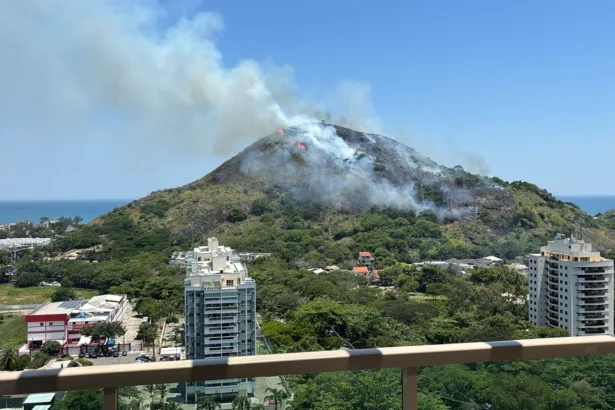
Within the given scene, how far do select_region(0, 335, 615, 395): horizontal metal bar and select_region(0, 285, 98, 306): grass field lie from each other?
15.7 metres

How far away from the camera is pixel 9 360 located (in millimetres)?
8016

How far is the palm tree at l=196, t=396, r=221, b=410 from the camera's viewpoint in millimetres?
1009

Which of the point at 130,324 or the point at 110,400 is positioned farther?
the point at 130,324

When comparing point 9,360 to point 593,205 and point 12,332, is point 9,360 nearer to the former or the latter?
point 12,332

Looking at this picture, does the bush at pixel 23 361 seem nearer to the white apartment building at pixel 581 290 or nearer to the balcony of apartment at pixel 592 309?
the white apartment building at pixel 581 290

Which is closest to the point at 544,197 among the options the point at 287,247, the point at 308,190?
the point at 308,190

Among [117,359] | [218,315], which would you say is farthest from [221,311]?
[117,359]

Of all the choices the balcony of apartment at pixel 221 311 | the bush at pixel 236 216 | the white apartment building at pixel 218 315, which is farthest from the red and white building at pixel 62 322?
the bush at pixel 236 216

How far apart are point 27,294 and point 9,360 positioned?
8.91 m

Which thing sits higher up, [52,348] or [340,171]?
[340,171]

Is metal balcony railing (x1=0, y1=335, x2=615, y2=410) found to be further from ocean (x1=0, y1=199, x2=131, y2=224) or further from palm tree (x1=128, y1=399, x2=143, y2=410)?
ocean (x1=0, y1=199, x2=131, y2=224)

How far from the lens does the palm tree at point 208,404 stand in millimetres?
1009

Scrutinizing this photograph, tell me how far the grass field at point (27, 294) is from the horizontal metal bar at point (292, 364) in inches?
617

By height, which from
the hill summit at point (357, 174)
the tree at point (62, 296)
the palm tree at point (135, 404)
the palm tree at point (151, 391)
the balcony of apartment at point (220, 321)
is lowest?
the tree at point (62, 296)
